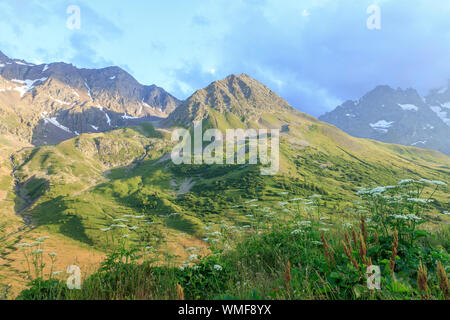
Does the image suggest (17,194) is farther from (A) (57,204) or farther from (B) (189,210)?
(B) (189,210)

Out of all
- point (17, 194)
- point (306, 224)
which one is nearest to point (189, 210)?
point (306, 224)

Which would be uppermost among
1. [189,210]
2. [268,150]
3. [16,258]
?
[268,150]

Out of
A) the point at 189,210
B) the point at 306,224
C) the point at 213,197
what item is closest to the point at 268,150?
the point at 213,197

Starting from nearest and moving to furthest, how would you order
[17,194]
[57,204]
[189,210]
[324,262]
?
[324,262] < [189,210] < [57,204] < [17,194]

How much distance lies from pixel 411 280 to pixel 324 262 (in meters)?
1.58

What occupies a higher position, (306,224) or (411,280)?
(306,224)

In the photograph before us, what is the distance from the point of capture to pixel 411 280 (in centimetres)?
420

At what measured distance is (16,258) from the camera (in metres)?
70.8
